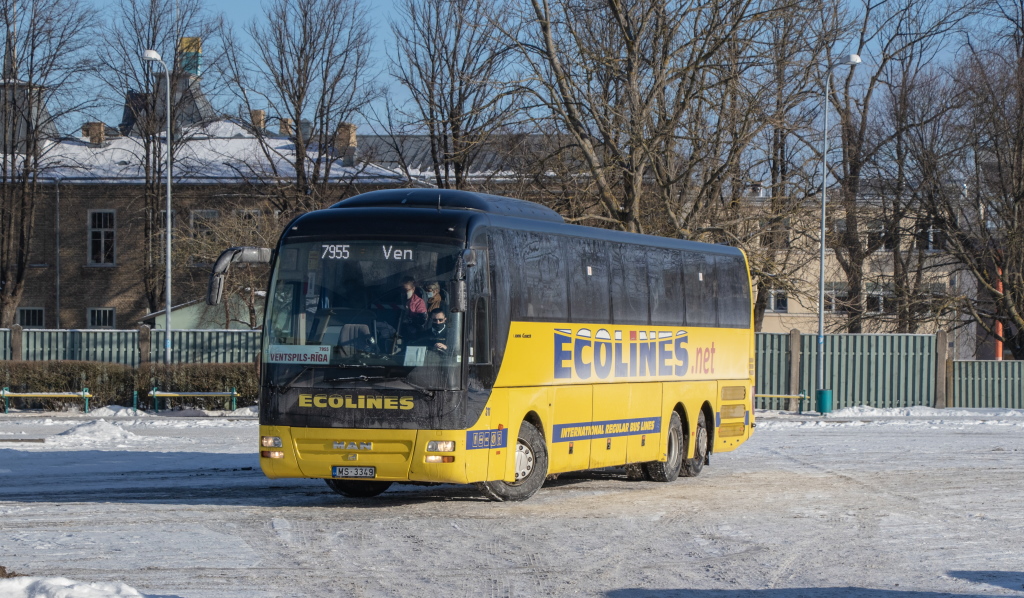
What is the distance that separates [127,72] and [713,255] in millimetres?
34823

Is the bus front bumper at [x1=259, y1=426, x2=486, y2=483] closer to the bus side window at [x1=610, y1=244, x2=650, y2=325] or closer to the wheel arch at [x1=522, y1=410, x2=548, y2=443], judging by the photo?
the wheel arch at [x1=522, y1=410, x2=548, y2=443]

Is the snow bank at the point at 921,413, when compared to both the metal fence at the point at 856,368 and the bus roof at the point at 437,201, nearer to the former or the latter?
the metal fence at the point at 856,368

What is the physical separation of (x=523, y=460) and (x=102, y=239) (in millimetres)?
43777

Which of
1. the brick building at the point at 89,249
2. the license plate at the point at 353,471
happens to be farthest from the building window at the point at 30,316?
the license plate at the point at 353,471

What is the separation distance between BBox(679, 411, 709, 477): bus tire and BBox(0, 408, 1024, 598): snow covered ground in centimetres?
23

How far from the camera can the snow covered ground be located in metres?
9.40

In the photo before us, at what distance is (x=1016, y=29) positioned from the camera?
4403 cm

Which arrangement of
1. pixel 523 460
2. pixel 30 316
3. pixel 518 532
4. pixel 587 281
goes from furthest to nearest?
pixel 30 316
pixel 587 281
pixel 523 460
pixel 518 532

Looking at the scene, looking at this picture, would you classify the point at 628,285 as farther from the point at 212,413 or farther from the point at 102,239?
the point at 102,239

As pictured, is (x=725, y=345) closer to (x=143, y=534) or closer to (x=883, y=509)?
(x=883, y=509)

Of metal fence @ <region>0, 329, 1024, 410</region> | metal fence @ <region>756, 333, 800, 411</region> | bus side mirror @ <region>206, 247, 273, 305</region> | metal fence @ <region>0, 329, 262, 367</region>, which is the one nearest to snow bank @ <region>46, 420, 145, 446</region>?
bus side mirror @ <region>206, 247, 273, 305</region>

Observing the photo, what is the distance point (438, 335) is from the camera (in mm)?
13242

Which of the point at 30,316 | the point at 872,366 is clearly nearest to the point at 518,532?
the point at 872,366

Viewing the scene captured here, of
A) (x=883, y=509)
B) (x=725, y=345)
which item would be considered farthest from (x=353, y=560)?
(x=725, y=345)
